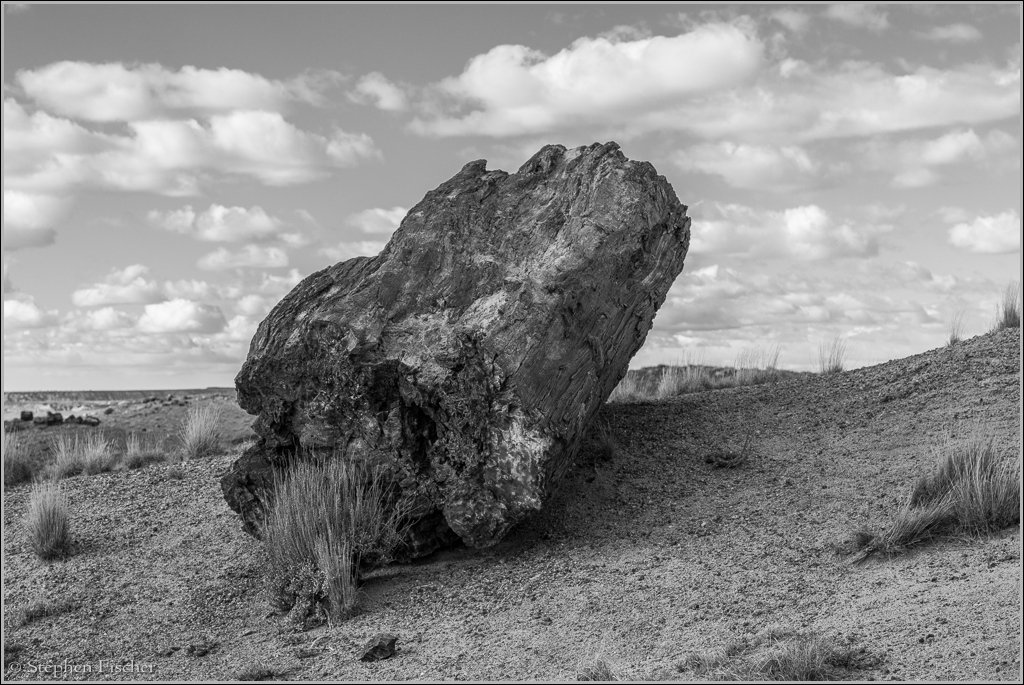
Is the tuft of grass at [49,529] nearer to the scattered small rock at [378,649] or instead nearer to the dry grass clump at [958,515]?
the scattered small rock at [378,649]

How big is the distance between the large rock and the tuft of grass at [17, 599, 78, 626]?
162cm

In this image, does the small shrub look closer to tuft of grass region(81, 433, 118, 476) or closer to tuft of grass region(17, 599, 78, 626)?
tuft of grass region(17, 599, 78, 626)

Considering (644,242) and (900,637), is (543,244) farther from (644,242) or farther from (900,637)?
(900,637)

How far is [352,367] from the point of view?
8094 mm

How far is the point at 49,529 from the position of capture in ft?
30.7

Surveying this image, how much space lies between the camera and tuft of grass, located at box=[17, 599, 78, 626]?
789cm

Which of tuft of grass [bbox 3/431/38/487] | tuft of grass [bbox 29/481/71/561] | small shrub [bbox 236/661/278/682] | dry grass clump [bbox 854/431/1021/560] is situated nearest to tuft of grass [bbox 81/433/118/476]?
tuft of grass [bbox 3/431/38/487]

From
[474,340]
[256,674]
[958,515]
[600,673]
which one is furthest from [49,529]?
[958,515]

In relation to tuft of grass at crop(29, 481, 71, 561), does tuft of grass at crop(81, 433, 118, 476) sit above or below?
above

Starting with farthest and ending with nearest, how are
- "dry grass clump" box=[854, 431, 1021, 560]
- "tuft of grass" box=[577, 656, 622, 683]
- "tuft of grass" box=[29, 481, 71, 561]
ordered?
"tuft of grass" box=[29, 481, 71, 561] < "dry grass clump" box=[854, 431, 1021, 560] < "tuft of grass" box=[577, 656, 622, 683]

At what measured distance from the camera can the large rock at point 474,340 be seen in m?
7.62

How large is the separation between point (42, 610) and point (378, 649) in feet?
11.2

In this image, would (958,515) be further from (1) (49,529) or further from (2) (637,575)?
(1) (49,529)

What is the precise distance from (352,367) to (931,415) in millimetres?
6250
